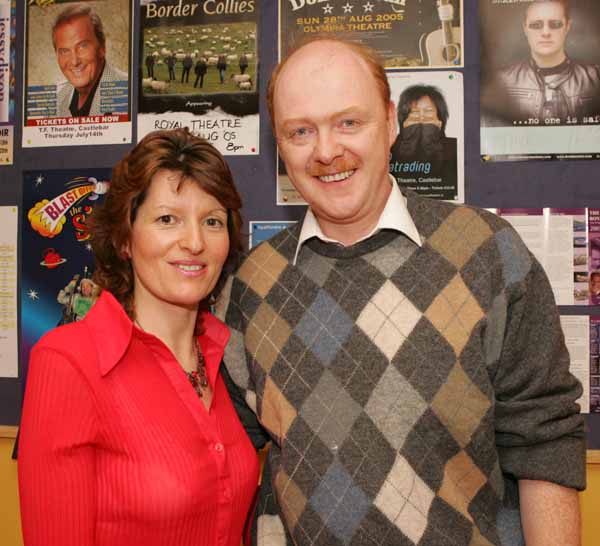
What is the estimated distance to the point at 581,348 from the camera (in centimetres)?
177

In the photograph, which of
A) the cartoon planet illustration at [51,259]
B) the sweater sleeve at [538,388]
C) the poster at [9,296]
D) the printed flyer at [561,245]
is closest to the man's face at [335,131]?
the sweater sleeve at [538,388]

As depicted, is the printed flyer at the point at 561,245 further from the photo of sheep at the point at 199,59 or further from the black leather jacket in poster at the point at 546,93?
the photo of sheep at the point at 199,59

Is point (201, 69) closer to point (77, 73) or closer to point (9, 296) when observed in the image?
point (77, 73)

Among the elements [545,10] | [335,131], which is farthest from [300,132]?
[545,10]

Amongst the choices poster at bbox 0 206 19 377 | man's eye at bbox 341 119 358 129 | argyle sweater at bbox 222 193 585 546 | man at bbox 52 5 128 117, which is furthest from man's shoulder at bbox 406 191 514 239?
poster at bbox 0 206 19 377

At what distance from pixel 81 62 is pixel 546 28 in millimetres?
1536

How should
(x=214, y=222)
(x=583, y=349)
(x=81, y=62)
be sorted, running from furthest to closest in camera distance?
1. (x=81, y=62)
2. (x=583, y=349)
3. (x=214, y=222)

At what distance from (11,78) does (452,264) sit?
5.71 feet

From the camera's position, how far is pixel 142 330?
1.32m

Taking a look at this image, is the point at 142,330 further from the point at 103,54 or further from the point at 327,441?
the point at 103,54

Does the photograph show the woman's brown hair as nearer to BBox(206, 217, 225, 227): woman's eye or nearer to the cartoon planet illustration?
BBox(206, 217, 225, 227): woman's eye

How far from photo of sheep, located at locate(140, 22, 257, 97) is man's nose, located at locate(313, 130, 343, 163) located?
77 cm

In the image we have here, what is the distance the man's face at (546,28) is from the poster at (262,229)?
93 centimetres

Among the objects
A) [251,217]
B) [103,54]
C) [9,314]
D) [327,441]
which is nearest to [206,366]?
[327,441]
